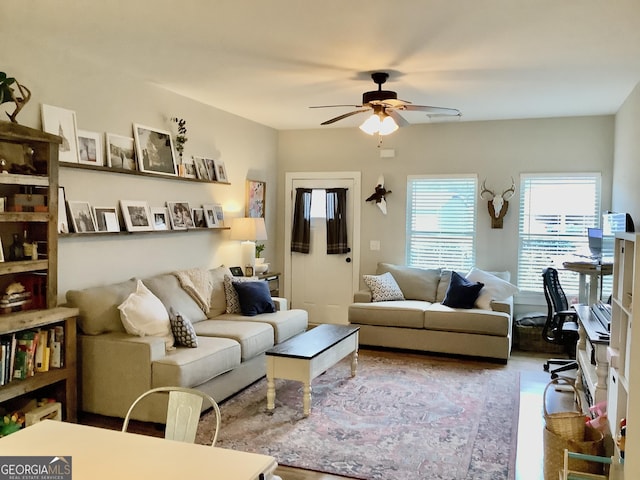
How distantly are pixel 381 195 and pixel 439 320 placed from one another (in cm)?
192

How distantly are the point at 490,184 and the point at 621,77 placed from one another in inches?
88.5

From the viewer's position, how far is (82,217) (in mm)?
4156

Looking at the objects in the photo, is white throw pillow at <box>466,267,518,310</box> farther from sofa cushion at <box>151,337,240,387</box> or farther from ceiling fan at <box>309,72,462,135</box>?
sofa cushion at <box>151,337,240,387</box>

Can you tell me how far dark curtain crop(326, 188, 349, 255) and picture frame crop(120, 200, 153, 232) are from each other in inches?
112

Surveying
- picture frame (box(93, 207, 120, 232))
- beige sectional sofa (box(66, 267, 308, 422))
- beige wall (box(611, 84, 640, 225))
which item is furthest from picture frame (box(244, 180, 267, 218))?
beige wall (box(611, 84, 640, 225))

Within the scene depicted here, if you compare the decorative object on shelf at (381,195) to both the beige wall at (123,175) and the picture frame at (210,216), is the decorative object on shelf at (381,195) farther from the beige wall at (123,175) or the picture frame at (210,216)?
the picture frame at (210,216)

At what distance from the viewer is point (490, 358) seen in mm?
5637

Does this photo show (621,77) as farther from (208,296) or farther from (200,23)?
(208,296)

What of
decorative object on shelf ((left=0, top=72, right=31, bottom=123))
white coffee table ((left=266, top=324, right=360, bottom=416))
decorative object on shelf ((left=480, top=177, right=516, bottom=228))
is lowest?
white coffee table ((left=266, top=324, right=360, bottom=416))

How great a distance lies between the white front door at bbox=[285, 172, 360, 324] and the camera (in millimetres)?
7195

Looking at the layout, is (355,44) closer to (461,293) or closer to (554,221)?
(461,293)

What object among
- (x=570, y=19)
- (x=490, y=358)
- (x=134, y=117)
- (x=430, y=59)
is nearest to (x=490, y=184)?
(x=490, y=358)

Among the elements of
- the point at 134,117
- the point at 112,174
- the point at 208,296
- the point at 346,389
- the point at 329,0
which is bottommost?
the point at 346,389

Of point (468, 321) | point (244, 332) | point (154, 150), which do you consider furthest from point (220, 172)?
point (468, 321)
